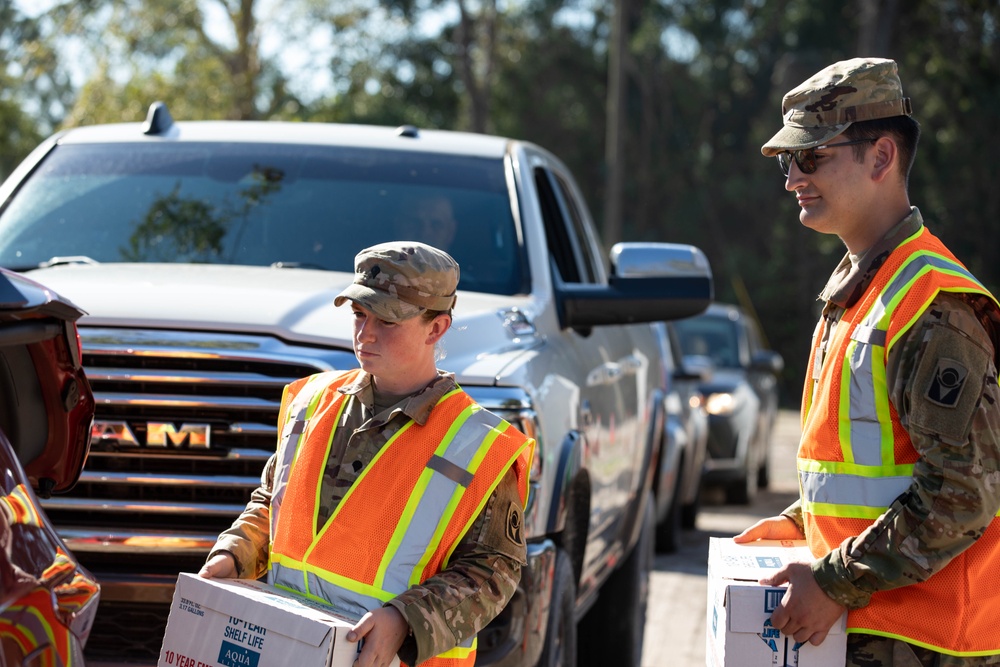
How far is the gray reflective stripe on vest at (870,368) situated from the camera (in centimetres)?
281

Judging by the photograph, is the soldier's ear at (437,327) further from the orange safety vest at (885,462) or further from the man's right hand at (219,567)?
the orange safety vest at (885,462)

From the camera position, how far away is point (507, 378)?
4.09 metres

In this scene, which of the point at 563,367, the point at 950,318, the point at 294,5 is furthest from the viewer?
the point at 294,5

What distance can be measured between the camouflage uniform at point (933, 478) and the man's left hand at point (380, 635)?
0.79 m

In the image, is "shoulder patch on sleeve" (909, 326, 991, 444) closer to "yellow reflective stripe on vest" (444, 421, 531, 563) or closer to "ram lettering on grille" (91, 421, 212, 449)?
"yellow reflective stripe on vest" (444, 421, 531, 563)

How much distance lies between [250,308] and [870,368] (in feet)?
6.21

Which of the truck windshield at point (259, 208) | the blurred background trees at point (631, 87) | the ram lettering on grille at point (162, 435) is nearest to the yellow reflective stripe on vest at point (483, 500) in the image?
the ram lettering on grille at point (162, 435)

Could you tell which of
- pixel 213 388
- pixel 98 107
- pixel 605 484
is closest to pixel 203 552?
pixel 213 388

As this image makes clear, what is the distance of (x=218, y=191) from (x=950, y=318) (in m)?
Answer: 3.02

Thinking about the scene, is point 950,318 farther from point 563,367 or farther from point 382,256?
point 563,367

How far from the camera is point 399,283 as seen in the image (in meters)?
2.93

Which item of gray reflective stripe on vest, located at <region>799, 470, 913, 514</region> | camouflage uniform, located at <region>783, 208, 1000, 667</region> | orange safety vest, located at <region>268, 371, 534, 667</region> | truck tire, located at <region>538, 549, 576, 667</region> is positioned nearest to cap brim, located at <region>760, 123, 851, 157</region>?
camouflage uniform, located at <region>783, 208, 1000, 667</region>

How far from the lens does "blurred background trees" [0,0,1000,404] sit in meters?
22.7

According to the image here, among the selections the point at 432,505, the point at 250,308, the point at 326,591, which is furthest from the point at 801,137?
the point at 250,308
